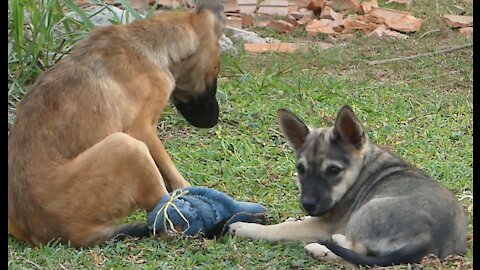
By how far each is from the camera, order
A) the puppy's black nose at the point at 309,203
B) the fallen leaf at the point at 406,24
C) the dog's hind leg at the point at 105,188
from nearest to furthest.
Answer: the puppy's black nose at the point at 309,203 → the dog's hind leg at the point at 105,188 → the fallen leaf at the point at 406,24

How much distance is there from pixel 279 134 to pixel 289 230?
2.27 m

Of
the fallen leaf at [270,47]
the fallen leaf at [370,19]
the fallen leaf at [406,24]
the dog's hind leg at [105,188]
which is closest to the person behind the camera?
the dog's hind leg at [105,188]

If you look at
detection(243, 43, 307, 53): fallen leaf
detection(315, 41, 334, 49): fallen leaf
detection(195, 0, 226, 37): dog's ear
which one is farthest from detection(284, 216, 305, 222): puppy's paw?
detection(315, 41, 334, 49): fallen leaf

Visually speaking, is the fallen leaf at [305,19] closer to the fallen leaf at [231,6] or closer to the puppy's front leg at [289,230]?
the fallen leaf at [231,6]

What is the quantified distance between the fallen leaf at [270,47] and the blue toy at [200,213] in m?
4.63

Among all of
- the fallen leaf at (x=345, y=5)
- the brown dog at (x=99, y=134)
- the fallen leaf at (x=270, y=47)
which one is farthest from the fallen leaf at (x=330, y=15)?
the brown dog at (x=99, y=134)

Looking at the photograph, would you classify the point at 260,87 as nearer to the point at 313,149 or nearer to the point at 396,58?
the point at 396,58

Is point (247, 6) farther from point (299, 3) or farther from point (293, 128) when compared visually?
point (293, 128)

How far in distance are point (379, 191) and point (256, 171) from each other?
177 cm

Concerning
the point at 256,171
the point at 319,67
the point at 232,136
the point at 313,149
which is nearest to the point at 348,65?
the point at 319,67

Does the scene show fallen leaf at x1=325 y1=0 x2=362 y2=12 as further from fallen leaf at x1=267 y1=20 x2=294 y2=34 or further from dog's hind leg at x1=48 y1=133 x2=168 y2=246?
dog's hind leg at x1=48 y1=133 x2=168 y2=246

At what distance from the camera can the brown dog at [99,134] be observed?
593cm

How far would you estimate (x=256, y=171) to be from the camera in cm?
734

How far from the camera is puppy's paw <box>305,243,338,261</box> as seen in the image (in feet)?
18.2
